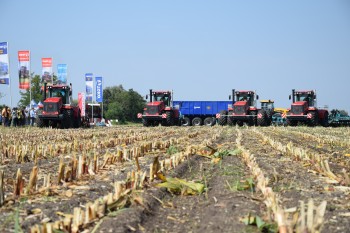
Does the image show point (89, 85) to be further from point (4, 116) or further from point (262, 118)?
point (262, 118)

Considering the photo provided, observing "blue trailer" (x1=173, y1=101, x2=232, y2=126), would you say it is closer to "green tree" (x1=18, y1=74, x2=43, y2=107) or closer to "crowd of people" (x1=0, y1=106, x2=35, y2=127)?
"crowd of people" (x1=0, y1=106, x2=35, y2=127)

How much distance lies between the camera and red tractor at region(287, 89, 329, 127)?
3272 cm

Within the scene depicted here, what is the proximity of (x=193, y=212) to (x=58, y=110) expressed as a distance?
23.7m

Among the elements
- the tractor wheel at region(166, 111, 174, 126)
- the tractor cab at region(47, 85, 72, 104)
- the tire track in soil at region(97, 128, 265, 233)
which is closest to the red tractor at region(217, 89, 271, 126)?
the tractor wheel at region(166, 111, 174, 126)

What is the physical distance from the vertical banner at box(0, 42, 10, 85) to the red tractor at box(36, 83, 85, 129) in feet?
8.18

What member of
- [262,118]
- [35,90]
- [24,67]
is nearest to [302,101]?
[262,118]

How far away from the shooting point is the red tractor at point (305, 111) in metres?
32.7

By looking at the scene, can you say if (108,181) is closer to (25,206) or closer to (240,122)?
(25,206)

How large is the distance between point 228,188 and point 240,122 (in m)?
28.7

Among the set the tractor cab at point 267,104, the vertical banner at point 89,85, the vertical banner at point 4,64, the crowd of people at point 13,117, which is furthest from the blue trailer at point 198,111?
the vertical banner at point 4,64

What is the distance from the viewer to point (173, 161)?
766 centimetres

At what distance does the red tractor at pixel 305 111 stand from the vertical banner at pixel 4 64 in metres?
18.4

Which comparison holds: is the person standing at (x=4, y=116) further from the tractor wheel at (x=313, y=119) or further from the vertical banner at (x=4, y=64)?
the tractor wheel at (x=313, y=119)

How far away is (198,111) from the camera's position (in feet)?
145
